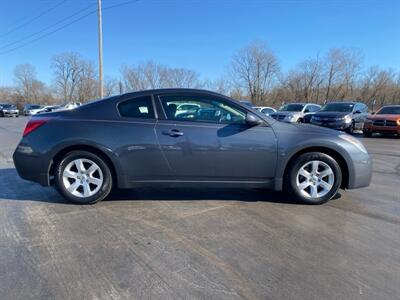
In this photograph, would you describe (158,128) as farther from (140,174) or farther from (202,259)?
(202,259)

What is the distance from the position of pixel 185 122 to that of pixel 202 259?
194 cm

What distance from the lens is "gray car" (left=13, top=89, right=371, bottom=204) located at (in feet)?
14.0

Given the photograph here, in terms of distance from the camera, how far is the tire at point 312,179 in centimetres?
436

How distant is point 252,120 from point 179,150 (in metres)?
1.04

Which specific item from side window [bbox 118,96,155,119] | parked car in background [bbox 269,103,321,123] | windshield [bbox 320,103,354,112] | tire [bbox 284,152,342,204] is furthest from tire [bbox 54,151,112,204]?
windshield [bbox 320,103,354,112]

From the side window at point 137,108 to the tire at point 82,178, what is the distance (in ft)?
2.37

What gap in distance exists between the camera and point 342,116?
51.8 ft

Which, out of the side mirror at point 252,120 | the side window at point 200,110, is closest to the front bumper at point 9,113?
the side window at point 200,110

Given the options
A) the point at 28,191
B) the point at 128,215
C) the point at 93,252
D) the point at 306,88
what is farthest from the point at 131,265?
the point at 306,88

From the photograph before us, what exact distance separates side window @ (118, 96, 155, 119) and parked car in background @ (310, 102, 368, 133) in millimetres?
13573

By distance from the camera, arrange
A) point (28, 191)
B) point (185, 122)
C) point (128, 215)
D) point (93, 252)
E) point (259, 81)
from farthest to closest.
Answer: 1. point (259, 81)
2. point (28, 191)
3. point (185, 122)
4. point (128, 215)
5. point (93, 252)

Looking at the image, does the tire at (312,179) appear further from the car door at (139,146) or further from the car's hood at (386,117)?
the car's hood at (386,117)

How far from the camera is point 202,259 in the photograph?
292 centimetres

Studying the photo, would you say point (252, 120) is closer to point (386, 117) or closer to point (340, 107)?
point (386, 117)
